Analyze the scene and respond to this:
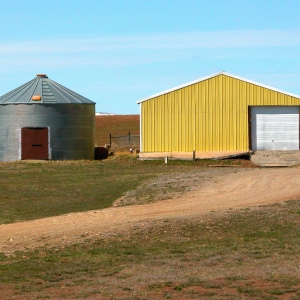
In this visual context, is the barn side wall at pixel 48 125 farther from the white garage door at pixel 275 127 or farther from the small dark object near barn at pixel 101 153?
the white garage door at pixel 275 127

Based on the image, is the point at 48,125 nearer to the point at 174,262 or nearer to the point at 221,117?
the point at 221,117

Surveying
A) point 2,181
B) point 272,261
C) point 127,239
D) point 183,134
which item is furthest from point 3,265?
point 183,134

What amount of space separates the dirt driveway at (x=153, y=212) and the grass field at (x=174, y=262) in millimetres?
690

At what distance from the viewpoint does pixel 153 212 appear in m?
20.5

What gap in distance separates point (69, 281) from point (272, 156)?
30139mm

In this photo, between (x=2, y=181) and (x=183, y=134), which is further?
(x=183, y=134)

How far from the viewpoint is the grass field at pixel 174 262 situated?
11.3m

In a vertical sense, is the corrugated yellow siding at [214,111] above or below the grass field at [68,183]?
above

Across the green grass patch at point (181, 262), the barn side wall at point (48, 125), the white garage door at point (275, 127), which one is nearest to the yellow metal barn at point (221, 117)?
the white garage door at point (275, 127)

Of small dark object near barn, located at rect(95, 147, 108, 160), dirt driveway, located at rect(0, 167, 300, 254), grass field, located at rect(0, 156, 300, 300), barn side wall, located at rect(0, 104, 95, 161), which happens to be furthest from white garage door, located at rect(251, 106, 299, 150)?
grass field, located at rect(0, 156, 300, 300)

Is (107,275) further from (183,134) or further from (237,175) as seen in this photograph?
(183,134)

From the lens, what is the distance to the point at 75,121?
44.3 meters

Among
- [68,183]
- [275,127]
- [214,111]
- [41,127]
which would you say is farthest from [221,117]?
[68,183]

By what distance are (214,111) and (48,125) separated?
33.2ft
